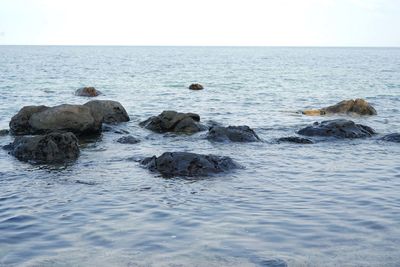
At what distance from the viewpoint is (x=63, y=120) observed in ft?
71.8

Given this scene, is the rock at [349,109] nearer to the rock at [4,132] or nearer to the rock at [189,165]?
the rock at [189,165]

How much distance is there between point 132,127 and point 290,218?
15.3 metres

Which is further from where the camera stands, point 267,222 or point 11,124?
point 11,124

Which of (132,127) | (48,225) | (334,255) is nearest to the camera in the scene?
(334,255)

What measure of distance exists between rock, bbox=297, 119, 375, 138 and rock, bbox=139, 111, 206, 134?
15.4ft

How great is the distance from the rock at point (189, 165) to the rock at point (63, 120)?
6938mm

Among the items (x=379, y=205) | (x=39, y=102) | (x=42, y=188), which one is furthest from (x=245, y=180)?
(x=39, y=102)

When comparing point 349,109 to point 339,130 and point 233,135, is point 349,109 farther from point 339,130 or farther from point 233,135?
point 233,135

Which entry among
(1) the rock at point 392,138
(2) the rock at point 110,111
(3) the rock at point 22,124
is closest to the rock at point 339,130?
(1) the rock at point 392,138

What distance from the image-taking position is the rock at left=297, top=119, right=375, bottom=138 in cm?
2191

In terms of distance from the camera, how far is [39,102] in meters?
36.2

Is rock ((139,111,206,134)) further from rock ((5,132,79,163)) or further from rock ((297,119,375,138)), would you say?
rock ((5,132,79,163))

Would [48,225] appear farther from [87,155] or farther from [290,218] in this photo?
[87,155]

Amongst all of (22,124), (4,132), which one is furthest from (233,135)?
(4,132)
